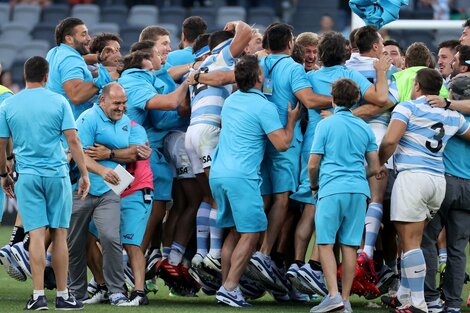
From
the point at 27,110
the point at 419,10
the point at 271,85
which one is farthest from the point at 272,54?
the point at 419,10

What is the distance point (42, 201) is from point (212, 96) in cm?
183

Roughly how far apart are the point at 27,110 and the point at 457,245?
11.5 ft

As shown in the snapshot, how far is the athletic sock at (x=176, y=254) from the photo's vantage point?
1105 cm

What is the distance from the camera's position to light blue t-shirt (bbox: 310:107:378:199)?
9555 mm

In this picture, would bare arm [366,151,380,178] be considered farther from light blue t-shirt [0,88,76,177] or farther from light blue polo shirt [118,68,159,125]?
light blue t-shirt [0,88,76,177]

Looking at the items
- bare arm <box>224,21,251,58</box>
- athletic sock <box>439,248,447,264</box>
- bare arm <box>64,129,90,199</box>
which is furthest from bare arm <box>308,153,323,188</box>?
athletic sock <box>439,248,447,264</box>

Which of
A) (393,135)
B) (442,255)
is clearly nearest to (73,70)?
(393,135)

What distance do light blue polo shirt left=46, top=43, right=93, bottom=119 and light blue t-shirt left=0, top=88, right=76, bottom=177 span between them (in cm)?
118

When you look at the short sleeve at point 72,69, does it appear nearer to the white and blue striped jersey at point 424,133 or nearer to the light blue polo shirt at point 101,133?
the light blue polo shirt at point 101,133

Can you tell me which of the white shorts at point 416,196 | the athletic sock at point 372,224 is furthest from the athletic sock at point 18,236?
the white shorts at point 416,196

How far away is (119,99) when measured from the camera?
10.2 m

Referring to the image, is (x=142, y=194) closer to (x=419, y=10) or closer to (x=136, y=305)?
(x=136, y=305)

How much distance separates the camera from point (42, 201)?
382 inches

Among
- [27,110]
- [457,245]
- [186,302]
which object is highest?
[27,110]
